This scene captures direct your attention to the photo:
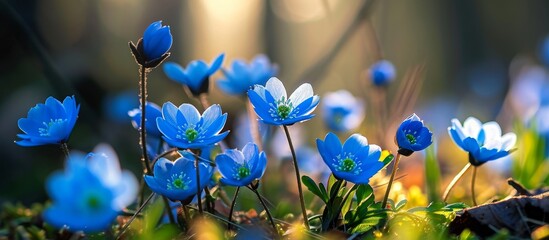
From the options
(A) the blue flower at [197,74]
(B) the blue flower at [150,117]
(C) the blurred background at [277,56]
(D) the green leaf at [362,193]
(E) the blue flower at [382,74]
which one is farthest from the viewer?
(C) the blurred background at [277,56]

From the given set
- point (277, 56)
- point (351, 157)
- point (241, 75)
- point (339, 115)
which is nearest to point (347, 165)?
point (351, 157)

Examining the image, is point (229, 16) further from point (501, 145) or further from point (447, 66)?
point (501, 145)

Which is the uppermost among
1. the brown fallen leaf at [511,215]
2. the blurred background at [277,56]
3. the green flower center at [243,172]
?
the green flower center at [243,172]

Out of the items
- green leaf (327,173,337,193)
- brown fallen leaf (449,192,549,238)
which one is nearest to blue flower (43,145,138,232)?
green leaf (327,173,337,193)

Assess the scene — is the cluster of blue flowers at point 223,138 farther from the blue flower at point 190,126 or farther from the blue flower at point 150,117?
the blue flower at point 150,117

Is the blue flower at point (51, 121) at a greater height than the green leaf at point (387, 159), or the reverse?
the blue flower at point (51, 121)

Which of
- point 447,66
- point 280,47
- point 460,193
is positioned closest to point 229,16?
point 280,47

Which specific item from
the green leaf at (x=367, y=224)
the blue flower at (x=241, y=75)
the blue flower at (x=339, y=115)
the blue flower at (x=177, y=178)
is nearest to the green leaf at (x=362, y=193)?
the green leaf at (x=367, y=224)
